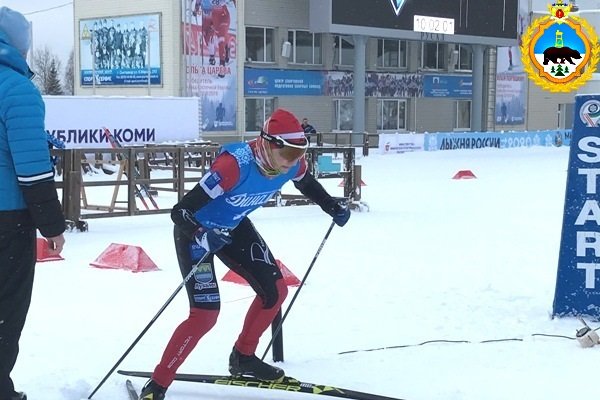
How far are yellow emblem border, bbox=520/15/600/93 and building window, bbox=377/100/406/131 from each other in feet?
24.8

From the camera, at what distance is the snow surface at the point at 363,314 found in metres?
5.20

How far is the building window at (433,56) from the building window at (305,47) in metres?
6.72

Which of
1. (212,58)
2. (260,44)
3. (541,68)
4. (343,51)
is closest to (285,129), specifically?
(212,58)

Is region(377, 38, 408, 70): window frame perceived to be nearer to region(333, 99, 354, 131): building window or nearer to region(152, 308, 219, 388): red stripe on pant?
region(333, 99, 354, 131): building window

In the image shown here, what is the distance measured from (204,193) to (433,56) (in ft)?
132

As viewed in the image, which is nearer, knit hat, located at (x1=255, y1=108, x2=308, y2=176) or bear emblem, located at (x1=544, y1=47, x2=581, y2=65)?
knit hat, located at (x1=255, y1=108, x2=308, y2=176)

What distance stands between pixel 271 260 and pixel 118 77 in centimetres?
3032

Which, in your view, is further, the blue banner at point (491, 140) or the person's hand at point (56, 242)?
the blue banner at point (491, 140)

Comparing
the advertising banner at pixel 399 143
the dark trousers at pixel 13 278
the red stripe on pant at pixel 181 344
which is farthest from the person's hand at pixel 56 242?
the advertising banner at pixel 399 143

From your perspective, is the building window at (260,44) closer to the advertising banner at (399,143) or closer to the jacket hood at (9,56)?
the advertising banner at (399,143)

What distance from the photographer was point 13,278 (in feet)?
13.6

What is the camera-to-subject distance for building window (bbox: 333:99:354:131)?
3931cm

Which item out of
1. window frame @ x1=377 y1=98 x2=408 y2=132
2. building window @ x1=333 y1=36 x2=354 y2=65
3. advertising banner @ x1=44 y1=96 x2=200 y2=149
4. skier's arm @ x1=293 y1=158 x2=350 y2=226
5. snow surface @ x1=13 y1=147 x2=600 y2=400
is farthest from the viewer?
window frame @ x1=377 y1=98 x2=408 y2=132

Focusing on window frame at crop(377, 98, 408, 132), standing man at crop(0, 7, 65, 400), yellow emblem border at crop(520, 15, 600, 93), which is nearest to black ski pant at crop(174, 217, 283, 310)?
standing man at crop(0, 7, 65, 400)
